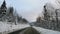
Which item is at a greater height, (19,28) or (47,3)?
(47,3)

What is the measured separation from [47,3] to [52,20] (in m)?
0.35

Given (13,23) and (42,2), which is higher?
(42,2)

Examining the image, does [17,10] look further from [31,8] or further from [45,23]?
[45,23]

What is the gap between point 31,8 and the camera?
2.51 meters

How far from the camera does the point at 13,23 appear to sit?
233cm

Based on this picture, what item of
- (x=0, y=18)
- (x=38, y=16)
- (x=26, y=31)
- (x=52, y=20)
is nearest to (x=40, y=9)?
(x=38, y=16)

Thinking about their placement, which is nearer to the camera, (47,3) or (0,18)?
A: (0,18)

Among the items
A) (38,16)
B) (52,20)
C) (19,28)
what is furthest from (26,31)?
(52,20)

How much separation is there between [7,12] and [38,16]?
0.58 metres

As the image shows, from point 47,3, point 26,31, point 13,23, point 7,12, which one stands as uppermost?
point 47,3

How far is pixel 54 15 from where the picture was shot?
251 centimetres

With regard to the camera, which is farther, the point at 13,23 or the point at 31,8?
the point at 31,8

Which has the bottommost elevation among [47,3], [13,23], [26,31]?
[26,31]

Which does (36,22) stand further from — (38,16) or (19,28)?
(19,28)
